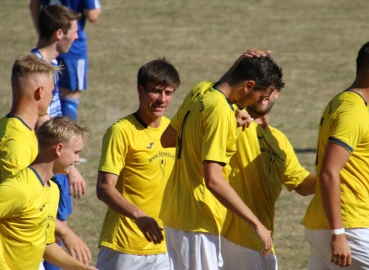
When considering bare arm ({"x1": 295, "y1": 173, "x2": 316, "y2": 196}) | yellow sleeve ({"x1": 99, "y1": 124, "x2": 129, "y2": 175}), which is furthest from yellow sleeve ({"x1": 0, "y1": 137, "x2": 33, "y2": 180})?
bare arm ({"x1": 295, "y1": 173, "x2": 316, "y2": 196})

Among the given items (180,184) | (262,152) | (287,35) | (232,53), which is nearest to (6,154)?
(180,184)

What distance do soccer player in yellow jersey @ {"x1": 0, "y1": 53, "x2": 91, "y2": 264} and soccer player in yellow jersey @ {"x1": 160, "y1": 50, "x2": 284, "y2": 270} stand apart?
24.4 inches

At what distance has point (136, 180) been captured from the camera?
562 centimetres

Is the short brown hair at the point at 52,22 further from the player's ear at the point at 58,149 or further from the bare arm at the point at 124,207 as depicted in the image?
the player's ear at the point at 58,149

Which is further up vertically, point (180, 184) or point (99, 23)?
point (180, 184)

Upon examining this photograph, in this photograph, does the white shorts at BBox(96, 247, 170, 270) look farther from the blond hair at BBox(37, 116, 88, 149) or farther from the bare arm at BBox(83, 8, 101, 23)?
the bare arm at BBox(83, 8, 101, 23)

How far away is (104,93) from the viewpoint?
1513cm

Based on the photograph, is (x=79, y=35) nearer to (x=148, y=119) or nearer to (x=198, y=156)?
(x=148, y=119)

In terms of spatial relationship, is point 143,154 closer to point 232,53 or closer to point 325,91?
point 325,91

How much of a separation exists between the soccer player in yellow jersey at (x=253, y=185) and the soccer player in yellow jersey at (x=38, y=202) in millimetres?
1162

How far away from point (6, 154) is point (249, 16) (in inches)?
627

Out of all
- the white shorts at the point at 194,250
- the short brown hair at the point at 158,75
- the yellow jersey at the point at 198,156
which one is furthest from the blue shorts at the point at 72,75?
the white shorts at the point at 194,250

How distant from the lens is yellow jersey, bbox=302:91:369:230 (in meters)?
4.87

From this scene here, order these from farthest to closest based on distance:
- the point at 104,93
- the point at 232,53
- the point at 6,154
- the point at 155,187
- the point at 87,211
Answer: the point at 232,53
the point at 104,93
the point at 87,211
the point at 155,187
the point at 6,154
